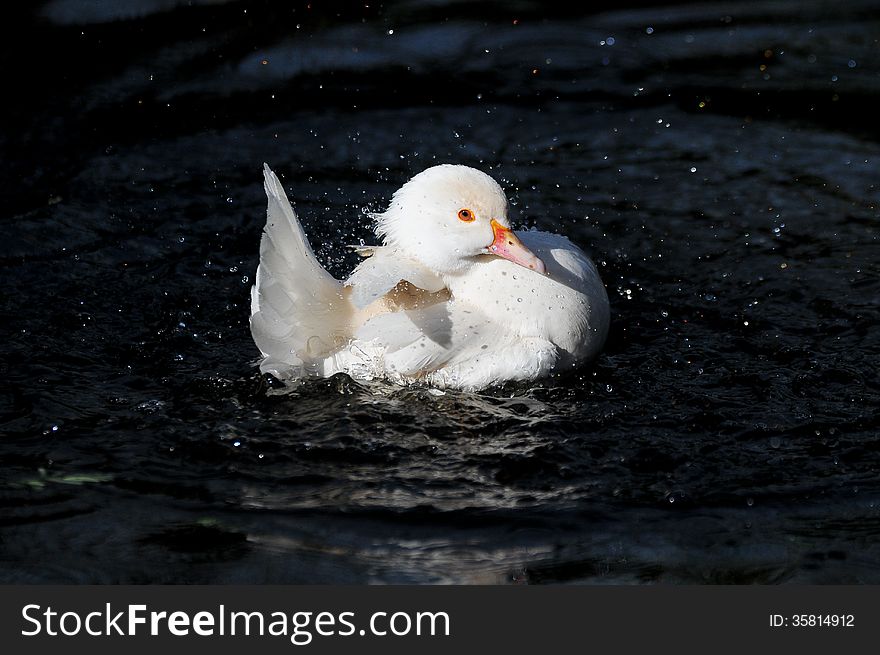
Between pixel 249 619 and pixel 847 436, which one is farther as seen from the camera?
pixel 847 436

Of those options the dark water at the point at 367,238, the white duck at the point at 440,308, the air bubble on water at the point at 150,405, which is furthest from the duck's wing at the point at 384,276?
the air bubble on water at the point at 150,405

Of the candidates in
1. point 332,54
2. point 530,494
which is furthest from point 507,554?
point 332,54

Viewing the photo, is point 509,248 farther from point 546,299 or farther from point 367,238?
point 367,238

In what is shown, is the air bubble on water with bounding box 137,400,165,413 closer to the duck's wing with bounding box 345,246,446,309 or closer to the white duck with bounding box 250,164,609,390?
the white duck with bounding box 250,164,609,390

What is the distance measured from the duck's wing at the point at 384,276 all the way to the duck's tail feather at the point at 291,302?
5.8 inches

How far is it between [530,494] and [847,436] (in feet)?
4.14

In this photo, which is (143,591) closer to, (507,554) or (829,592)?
(507,554)

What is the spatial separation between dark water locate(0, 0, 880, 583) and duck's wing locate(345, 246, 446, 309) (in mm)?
467

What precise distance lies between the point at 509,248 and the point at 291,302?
90 centimetres

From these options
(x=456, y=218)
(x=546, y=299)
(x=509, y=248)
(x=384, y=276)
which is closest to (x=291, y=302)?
(x=384, y=276)

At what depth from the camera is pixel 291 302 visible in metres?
4.94

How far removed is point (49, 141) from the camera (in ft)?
25.4

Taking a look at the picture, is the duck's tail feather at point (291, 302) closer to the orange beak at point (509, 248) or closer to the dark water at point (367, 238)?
the dark water at point (367, 238)

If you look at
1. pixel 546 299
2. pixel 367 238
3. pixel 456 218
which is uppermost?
pixel 367 238
